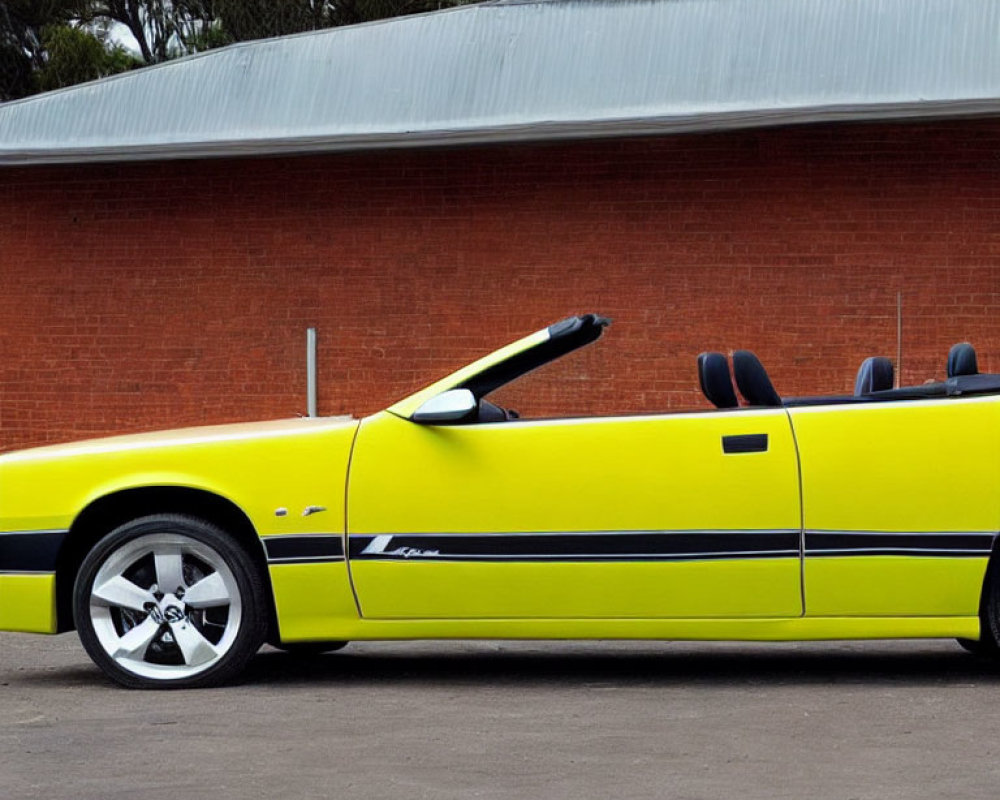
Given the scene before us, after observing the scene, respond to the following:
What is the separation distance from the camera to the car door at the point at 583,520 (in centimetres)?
683

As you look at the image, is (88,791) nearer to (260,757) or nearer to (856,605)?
(260,757)

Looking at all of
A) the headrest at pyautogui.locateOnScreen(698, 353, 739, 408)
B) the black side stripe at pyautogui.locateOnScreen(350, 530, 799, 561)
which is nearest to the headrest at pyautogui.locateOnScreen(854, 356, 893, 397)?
the headrest at pyautogui.locateOnScreen(698, 353, 739, 408)

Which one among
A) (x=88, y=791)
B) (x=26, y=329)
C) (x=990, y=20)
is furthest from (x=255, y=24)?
(x=88, y=791)

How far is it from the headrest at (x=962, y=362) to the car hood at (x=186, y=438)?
2.42 meters

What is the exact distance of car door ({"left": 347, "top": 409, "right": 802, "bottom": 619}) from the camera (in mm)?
6828

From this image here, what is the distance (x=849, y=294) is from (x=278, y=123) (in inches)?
180

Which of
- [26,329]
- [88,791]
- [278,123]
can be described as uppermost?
[278,123]

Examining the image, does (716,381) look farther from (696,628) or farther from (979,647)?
(979,647)

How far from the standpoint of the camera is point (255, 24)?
3294 cm

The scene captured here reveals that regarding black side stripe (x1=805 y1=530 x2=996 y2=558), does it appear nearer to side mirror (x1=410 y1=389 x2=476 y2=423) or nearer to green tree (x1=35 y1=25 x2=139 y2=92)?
side mirror (x1=410 y1=389 x2=476 y2=423)

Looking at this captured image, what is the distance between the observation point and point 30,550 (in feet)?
Result: 23.4

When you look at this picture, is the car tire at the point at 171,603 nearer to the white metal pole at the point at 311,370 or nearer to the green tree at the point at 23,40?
the white metal pole at the point at 311,370

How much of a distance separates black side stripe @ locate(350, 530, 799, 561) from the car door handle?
29cm

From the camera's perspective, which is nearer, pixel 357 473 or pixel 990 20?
pixel 357 473
